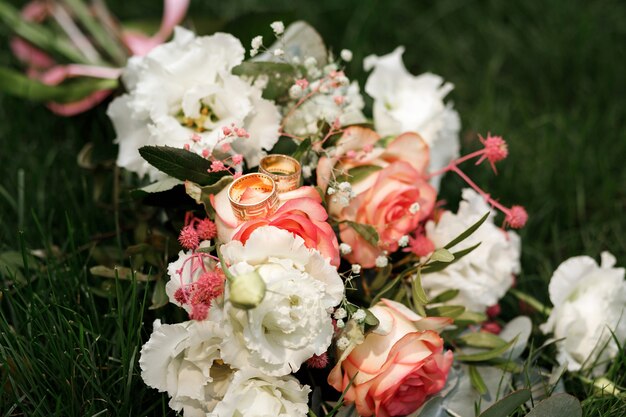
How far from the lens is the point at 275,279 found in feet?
2.35

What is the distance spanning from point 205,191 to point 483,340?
1.33 feet

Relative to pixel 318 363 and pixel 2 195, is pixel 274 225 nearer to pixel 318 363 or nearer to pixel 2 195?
pixel 318 363

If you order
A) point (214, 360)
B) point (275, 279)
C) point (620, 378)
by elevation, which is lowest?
point (620, 378)

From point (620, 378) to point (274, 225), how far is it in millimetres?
524

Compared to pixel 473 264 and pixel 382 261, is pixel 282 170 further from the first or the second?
pixel 473 264

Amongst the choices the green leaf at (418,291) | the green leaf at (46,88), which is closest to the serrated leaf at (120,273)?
the green leaf at (418,291)

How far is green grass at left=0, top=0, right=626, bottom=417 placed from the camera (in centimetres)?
87

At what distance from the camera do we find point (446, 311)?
0.91 metres

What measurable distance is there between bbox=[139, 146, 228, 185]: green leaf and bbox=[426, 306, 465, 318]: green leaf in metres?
0.31

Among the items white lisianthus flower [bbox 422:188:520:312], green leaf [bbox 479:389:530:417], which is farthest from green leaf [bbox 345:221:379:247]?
green leaf [bbox 479:389:530:417]

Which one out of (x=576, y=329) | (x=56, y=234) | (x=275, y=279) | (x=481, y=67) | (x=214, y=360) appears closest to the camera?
(x=275, y=279)

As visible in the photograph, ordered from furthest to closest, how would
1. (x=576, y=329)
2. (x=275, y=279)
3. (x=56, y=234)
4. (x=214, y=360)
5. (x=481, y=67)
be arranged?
1. (x=481, y=67)
2. (x=56, y=234)
3. (x=576, y=329)
4. (x=214, y=360)
5. (x=275, y=279)

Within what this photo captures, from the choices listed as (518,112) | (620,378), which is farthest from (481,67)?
(620,378)

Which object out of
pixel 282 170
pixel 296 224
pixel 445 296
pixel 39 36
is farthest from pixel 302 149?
pixel 39 36
